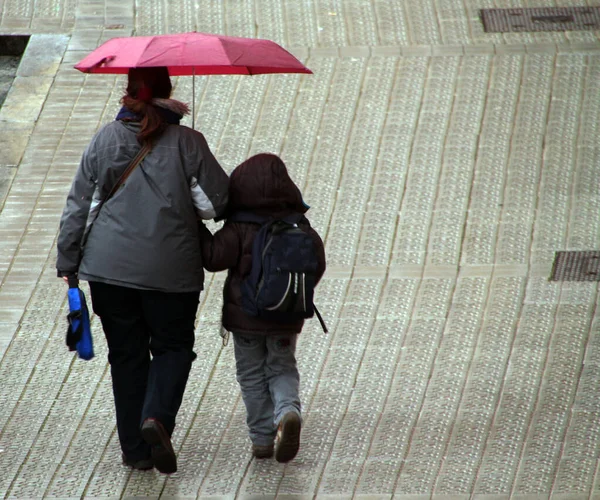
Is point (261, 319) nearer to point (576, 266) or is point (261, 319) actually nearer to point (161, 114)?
point (161, 114)

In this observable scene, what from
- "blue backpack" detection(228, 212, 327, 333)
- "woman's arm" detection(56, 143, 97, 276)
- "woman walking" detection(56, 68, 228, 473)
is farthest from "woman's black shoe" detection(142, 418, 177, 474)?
"woman's arm" detection(56, 143, 97, 276)

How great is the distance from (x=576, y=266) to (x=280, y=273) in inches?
109

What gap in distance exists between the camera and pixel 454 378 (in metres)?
6.10

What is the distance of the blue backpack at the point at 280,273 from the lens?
5.00 meters

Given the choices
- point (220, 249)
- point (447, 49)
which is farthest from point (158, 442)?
point (447, 49)

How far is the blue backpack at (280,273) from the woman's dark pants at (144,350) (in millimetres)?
275

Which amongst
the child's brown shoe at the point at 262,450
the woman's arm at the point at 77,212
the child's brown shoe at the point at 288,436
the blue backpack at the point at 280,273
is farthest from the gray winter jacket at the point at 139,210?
the child's brown shoe at the point at 262,450

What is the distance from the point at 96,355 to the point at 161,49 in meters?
2.21

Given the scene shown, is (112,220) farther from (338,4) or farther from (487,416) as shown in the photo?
(338,4)

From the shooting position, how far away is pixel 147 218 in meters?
4.92

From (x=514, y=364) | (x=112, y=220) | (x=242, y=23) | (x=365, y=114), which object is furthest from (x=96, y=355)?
(x=242, y=23)

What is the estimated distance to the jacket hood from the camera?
16.7 feet

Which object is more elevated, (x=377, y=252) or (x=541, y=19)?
(x=377, y=252)

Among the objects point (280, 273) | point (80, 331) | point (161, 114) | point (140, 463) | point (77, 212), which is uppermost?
point (161, 114)
